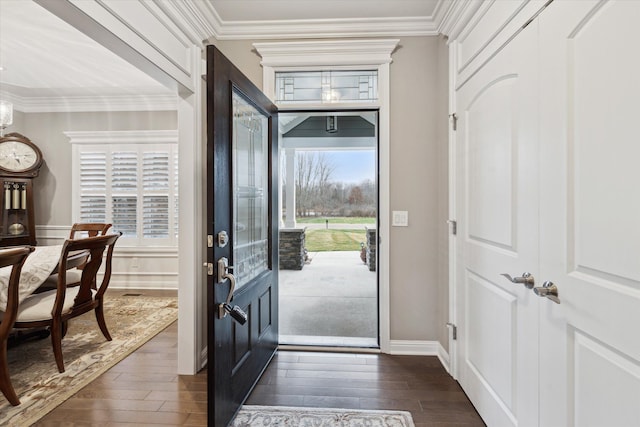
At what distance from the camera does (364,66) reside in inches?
103

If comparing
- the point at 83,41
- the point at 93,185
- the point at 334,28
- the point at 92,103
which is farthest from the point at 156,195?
the point at 334,28

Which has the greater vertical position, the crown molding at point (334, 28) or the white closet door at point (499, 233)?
the crown molding at point (334, 28)

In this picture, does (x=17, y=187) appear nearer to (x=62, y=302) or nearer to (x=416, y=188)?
(x=62, y=302)

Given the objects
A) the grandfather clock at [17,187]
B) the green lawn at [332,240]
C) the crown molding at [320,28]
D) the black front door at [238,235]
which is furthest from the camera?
the green lawn at [332,240]

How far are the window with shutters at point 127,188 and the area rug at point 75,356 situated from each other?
1.14m

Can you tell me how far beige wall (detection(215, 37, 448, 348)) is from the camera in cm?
257

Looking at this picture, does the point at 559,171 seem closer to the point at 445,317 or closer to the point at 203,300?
→ the point at 445,317

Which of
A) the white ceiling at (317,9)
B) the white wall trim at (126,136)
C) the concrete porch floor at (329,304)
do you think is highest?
the white ceiling at (317,9)

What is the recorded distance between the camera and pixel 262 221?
2.44 m

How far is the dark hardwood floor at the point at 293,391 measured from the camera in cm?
186

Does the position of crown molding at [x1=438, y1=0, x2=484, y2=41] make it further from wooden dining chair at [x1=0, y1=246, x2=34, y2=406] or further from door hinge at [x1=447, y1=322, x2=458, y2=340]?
wooden dining chair at [x1=0, y1=246, x2=34, y2=406]

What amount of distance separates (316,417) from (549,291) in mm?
1405

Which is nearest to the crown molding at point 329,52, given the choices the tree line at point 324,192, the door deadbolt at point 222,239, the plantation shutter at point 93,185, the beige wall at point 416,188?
the beige wall at point 416,188

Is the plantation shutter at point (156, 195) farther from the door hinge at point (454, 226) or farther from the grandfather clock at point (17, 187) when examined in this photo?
the door hinge at point (454, 226)
